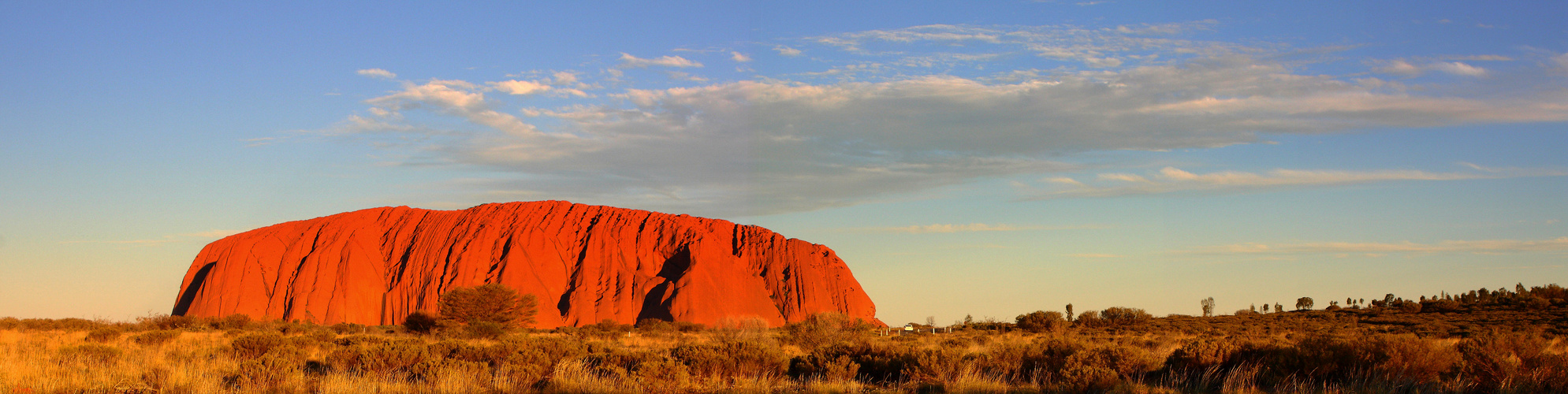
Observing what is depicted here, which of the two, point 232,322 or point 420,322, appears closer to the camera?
point 420,322

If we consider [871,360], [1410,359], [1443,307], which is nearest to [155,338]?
[871,360]

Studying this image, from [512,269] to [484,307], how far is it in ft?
72.3

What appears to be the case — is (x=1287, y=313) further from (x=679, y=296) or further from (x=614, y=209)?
(x=614, y=209)

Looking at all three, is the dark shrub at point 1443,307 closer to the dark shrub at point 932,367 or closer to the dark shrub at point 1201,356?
the dark shrub at point 1201,356

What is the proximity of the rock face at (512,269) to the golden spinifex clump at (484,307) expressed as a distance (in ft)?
46.5

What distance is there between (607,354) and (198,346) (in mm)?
11471

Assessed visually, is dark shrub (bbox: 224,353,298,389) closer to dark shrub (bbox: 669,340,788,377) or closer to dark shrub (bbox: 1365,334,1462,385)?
dark shrub (bbox: 669,340,788,377)

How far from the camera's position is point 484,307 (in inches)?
1537

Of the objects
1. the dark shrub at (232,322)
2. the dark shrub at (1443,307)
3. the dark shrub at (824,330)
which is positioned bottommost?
the dark shrub at (232,322)

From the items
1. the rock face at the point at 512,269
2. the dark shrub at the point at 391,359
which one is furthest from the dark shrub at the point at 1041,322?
the dark shrub at the point at 391,359

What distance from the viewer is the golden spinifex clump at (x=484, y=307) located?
126ft

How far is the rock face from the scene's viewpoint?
2299 inches

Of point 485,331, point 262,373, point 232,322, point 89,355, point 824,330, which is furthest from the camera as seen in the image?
point 232,322

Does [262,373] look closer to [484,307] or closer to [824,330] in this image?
[824,330]
